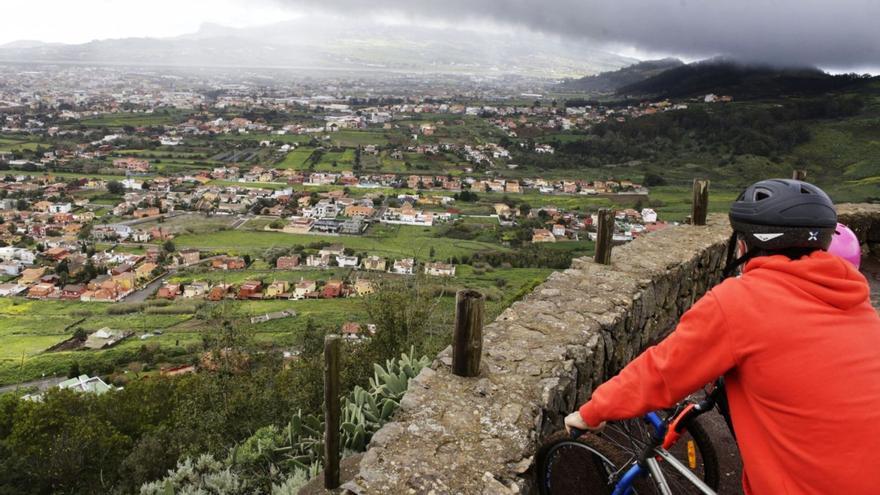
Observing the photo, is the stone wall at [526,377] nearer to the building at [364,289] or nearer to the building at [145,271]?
the building at [364,289]

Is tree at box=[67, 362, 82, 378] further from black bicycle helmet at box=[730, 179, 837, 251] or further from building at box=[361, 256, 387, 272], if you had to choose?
black bicycle helmet at box=[730, 179, 837, 251]

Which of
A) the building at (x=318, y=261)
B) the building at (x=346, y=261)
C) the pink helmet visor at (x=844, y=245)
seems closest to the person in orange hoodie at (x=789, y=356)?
the pink helmet visor at (x=844, y=245)

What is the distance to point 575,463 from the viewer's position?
95.7 inches

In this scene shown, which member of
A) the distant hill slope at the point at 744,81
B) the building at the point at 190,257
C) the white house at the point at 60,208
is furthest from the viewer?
the distant hill slope at the point at 744,81

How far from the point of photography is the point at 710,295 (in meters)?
1.54

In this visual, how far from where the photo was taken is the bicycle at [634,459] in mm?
2154

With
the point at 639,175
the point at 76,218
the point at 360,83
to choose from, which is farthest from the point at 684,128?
the point at 360,83

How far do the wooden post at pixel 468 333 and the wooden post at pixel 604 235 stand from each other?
2143 millimetres

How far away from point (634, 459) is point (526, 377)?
874mm

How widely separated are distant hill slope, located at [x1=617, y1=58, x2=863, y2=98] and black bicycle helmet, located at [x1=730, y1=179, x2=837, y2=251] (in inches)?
2533

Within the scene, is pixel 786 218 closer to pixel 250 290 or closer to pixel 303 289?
pixel 303 289

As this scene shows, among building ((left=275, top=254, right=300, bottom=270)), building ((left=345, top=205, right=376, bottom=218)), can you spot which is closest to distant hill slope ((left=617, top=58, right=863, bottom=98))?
building ((left=345, top=205, right=376, bottom=218))

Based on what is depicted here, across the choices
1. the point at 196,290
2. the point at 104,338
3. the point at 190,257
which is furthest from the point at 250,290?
the point at 190,257

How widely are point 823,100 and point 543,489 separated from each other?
57602 millimetres
